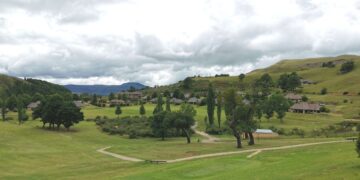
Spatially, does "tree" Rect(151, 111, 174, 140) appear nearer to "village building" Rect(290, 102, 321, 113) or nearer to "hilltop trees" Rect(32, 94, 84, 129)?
"hilltop trees" Rect(32, 94, 84, 129)

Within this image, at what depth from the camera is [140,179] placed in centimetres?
4372

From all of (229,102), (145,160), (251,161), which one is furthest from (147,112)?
(251,161)

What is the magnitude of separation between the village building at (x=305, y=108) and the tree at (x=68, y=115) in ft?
235

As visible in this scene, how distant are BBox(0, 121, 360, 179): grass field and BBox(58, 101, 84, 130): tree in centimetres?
1112

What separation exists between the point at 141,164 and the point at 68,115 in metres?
57.9

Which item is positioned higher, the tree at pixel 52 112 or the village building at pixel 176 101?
the village building at pixel 176 101

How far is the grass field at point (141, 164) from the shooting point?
3877 centimetres

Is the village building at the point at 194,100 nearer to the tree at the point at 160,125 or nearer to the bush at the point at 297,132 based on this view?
the tree at the point at 160,125

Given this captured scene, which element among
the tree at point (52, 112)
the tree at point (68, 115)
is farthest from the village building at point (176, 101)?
the tree at point (52, 112)

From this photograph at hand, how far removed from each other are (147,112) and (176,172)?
10167cm

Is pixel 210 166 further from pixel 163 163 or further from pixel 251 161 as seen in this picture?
pixel 163 163

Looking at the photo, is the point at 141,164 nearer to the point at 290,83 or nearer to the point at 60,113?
the point at 60,113

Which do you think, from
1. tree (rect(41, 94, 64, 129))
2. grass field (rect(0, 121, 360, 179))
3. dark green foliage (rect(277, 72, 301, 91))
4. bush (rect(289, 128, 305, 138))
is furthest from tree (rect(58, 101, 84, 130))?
dark green foliage (rect(277, 72, 301, 91))

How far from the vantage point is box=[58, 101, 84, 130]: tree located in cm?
11088
